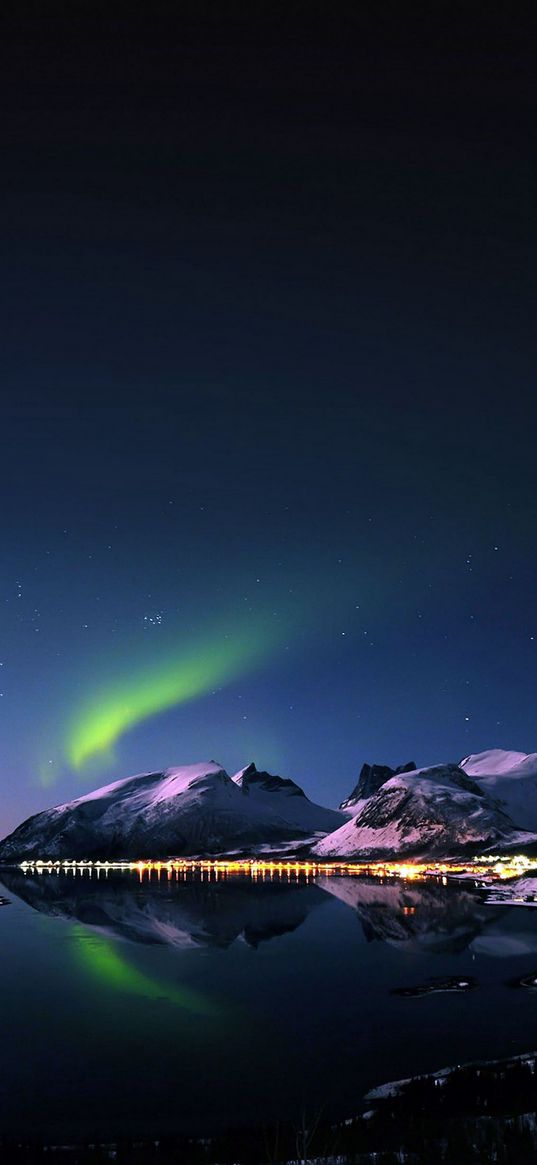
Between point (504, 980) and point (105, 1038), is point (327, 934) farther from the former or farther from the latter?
point (105, 1038)

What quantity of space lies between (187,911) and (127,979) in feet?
217

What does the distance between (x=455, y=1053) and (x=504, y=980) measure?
82.9ft

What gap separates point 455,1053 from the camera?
42.1 m

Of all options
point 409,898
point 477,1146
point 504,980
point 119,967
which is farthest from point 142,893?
point 477,1146

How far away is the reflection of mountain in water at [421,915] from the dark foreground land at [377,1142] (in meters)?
52.2

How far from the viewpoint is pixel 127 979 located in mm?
67125

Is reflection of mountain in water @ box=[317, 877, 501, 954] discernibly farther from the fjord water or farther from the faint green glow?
the faint green glow

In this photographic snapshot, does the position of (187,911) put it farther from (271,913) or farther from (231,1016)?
(231,1016)

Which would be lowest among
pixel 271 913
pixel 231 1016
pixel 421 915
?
pixel 271 913

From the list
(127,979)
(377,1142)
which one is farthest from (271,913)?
(377,1142)

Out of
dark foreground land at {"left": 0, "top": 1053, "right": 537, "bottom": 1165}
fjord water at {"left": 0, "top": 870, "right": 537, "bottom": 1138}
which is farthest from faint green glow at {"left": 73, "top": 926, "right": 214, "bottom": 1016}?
dark foreground land at {"left": 0, "top": 1053, "right": 537, "bottom": 1165}

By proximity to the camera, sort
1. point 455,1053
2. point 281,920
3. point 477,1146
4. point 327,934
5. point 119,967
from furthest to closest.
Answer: point 281,920 → point 327,934 → point 119,967 → point 455,1053 → point 477,1146

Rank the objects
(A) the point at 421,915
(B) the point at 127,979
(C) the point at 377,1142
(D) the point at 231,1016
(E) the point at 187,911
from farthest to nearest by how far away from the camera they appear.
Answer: (E) the point at 187,911
(A) the point at 421,915
(B) the point at 127,979
(D) the point at 231,1016
(C) the point at 377,1142

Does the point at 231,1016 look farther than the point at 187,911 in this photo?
No
